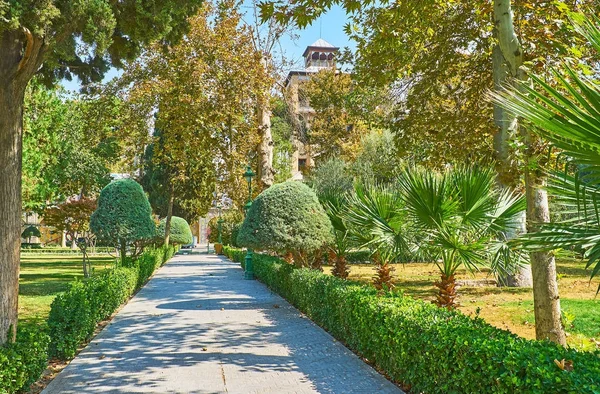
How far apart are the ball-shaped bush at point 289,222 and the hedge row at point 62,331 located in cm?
352

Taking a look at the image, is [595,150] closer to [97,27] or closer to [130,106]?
[97,27]

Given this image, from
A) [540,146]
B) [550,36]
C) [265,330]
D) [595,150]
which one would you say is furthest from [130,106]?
[595,150]

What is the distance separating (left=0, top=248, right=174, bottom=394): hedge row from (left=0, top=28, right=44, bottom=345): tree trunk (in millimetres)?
407

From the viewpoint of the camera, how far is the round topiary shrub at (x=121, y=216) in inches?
618

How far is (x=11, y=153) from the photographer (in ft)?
21.8

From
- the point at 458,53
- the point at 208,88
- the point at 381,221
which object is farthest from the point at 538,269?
the point at 208,88

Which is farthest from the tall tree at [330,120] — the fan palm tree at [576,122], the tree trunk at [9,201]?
the fan palm tree at [576,122]

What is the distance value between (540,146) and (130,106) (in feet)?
A: 65.8

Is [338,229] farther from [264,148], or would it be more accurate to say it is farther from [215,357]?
[264,148]

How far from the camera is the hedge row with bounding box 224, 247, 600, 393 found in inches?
142

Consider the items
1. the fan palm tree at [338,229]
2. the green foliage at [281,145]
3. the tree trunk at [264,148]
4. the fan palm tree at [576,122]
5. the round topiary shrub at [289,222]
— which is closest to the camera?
the fan palm tree at [576,122]

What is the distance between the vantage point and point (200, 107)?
2022 centimetres

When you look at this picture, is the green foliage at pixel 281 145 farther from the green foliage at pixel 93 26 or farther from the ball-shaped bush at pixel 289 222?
the green foliage at pixel 93 26

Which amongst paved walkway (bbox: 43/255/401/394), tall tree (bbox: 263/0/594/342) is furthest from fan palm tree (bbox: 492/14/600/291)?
paved walkway (bbox: 43/255/401/394)
